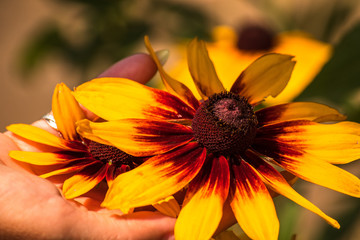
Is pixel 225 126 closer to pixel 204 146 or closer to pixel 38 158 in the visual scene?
pixel 204 146

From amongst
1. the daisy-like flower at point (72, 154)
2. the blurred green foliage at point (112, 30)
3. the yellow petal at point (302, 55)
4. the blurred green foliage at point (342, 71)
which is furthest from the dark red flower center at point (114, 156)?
the blurred green foliage at point (112, 30)

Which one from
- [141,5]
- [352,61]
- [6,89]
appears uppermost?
[141,5]

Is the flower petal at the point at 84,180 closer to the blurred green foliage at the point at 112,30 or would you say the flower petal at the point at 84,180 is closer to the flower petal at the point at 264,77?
the flower petal at the point at 264,77

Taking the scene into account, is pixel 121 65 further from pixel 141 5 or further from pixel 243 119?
pixel 141 5

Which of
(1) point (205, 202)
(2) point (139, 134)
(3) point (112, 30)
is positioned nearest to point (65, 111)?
(2) point (139, 134)

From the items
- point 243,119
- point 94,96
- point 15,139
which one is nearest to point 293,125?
point 243,119

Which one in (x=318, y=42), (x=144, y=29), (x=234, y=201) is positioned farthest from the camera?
(x=144, y=29)
